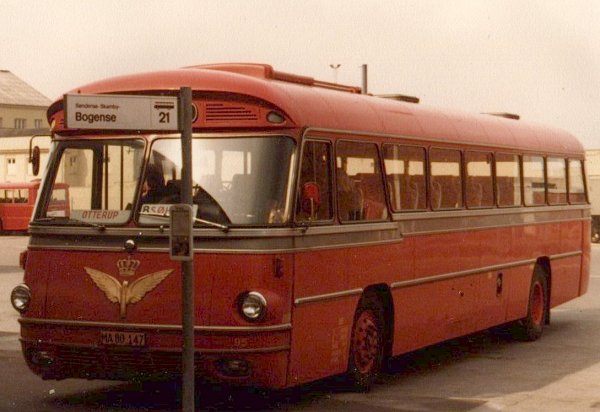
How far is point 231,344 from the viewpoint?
34.7 feet

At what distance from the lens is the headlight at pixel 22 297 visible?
11289 millimetres

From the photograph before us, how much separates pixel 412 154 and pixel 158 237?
11.5ft

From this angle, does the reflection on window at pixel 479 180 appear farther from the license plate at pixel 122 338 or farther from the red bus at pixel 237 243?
the license plate at pixel 122 338

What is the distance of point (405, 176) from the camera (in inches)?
525

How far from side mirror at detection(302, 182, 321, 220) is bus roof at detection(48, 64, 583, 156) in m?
0.48

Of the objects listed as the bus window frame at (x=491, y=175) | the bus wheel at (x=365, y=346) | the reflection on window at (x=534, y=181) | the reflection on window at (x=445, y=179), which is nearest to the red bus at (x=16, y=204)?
the reflection on window at (x=534, y=181)

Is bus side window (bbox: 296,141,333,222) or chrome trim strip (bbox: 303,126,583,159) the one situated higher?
chrome trim strip (bbox: 303,126,583,159)

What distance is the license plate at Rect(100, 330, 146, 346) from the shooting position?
1084 centimetres

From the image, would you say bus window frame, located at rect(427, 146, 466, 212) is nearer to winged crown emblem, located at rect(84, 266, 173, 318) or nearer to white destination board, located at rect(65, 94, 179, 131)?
winged crown emblem, located at rect(84, 266, 173, 318)

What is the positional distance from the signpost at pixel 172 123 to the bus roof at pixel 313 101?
208 cm

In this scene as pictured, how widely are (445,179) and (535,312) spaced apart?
363cm

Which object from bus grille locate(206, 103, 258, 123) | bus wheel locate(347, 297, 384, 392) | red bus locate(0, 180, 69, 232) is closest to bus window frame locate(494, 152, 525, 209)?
bus wheel locate(347, 297, 384, 392)

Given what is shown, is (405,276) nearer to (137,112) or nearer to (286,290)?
(286,290)

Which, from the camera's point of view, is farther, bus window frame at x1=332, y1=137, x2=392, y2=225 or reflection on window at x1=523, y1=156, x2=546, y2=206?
reflection on window at x1=523, y1=156, x2=546, y2=206
